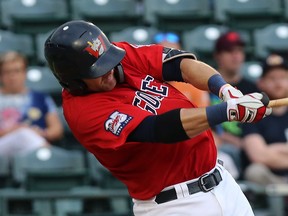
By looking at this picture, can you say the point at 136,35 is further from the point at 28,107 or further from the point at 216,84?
the point at 216,84

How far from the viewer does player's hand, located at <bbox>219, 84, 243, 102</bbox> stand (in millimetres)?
3408

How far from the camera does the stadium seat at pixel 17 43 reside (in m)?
6.95

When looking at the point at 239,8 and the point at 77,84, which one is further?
the point at 239,8

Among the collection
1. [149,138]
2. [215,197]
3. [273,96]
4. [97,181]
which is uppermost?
[149,138]

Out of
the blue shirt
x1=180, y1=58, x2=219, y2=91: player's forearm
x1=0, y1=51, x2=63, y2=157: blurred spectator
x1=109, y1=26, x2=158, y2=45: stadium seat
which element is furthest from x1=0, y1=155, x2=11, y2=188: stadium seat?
x1=180, y1=58, x2=219, y2=91: player's forearm

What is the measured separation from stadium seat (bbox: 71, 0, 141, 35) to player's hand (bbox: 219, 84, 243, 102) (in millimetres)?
3863

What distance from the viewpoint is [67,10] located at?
7438 mm

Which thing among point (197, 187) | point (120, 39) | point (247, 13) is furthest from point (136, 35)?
point (197, 187)

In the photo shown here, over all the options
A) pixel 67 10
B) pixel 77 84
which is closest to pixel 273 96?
pixel 67 10

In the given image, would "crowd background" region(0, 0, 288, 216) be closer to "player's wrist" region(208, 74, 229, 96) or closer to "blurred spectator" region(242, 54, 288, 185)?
"blurred spectator" region(242, 54, 288, 185)

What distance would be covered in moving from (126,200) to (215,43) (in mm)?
1692

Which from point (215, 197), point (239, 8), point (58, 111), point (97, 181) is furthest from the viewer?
point (239, 8)

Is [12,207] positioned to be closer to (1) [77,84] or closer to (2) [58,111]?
(2) [58,111]

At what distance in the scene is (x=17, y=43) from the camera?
7.03 meters
